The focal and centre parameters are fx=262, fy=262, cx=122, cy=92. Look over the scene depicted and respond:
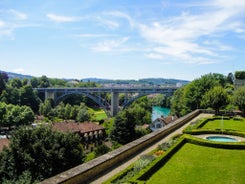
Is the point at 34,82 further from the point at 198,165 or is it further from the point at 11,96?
the point at 198,165

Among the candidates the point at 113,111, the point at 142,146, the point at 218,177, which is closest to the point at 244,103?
the point at 142,146

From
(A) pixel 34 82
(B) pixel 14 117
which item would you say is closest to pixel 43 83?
(A) pixel 34 82

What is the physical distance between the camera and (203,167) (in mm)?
11047

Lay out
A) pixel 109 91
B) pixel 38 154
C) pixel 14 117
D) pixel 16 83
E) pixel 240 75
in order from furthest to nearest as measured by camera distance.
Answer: pixel 16 83, pixel 109 91, pixel 240 75, pixel 14 117, pixel 38 154

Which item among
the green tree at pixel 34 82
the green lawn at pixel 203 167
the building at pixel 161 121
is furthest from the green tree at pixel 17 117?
the green tree at pixel 34 82

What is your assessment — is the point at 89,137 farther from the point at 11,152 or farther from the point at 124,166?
the point at 124,166

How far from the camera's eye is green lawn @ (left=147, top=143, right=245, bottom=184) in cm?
961

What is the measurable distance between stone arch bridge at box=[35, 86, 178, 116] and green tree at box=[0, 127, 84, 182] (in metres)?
40.7

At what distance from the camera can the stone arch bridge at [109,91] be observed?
5725 cm

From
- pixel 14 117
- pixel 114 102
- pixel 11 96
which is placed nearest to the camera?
pixel 14 117

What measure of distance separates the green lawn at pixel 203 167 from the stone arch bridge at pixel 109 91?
42.0 meters

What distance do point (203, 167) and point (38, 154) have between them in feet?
28.8

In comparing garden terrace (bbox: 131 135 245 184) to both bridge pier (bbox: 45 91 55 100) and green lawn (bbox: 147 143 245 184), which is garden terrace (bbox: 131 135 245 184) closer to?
green lawn (bbox: 147 143 245 184)

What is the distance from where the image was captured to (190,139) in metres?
15.4
